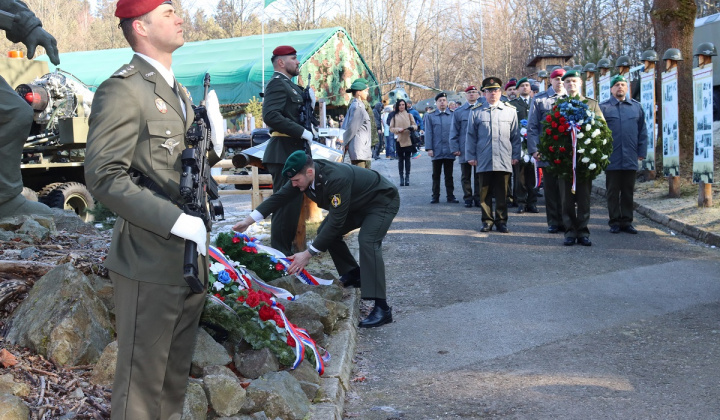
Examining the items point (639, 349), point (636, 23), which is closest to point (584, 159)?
point (639, 349)

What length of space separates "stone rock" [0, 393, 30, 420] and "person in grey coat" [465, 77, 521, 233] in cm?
884

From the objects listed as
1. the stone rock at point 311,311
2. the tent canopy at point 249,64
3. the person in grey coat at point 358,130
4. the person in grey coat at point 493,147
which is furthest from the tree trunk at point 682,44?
the tent canopy at point 249,64

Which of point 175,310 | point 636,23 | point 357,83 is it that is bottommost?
point 175,310

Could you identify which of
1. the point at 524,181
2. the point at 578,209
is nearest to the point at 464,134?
the point at 524,181

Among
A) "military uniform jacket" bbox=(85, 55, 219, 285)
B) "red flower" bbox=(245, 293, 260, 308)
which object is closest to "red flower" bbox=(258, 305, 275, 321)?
"red flower" bbox=(245, 293, 260, 308)

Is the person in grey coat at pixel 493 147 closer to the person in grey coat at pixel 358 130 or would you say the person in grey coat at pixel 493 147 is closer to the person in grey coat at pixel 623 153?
the person in grey coat at pixel 623 153

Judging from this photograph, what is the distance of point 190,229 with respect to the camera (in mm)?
2896

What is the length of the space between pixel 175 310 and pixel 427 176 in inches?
752

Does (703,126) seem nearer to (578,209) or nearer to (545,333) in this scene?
(578,209)

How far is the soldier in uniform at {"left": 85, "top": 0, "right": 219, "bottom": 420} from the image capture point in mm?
2881

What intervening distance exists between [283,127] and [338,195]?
155cm

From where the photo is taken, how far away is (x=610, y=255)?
32.3 feet

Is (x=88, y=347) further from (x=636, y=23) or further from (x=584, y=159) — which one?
(x=636, y=23)

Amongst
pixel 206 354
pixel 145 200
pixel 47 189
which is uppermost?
pixel 145 200
